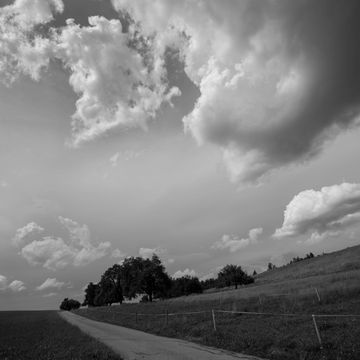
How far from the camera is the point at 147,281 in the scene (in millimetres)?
87750

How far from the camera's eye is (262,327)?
68.5 ft

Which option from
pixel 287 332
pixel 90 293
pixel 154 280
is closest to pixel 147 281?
pixel 154 280

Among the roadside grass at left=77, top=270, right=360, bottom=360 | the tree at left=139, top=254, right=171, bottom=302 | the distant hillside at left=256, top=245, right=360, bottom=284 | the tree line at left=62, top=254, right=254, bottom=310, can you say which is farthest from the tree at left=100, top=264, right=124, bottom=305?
the roadside grass at left=77, top=270, right=360, bottom=360

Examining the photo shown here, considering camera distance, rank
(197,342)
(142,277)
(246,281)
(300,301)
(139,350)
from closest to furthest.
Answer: (139,350) < (197,342) < (300,301) < (142,277) < (246,281)

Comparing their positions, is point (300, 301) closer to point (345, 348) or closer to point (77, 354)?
point (345, 348)

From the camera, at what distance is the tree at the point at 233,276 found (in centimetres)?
11619

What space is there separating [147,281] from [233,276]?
3872 cm

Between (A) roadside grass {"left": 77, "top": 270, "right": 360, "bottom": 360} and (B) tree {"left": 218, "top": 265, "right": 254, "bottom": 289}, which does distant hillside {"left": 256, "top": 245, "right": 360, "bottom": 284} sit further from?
(A) roadside grass {"left": 77, "top": 270, "right": 360, "bottom": 360}

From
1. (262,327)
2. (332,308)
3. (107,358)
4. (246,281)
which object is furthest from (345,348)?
(246,281)

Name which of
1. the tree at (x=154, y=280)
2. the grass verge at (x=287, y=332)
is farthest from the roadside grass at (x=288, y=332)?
the tree at (x=154, y=280)

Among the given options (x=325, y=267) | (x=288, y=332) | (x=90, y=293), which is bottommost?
(x=288, y=332)

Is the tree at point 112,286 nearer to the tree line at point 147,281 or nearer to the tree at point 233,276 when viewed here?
the tree line at point 147,281

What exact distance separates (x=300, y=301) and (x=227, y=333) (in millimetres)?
13809

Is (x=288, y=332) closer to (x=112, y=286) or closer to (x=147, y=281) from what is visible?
(x=147, y=281)
